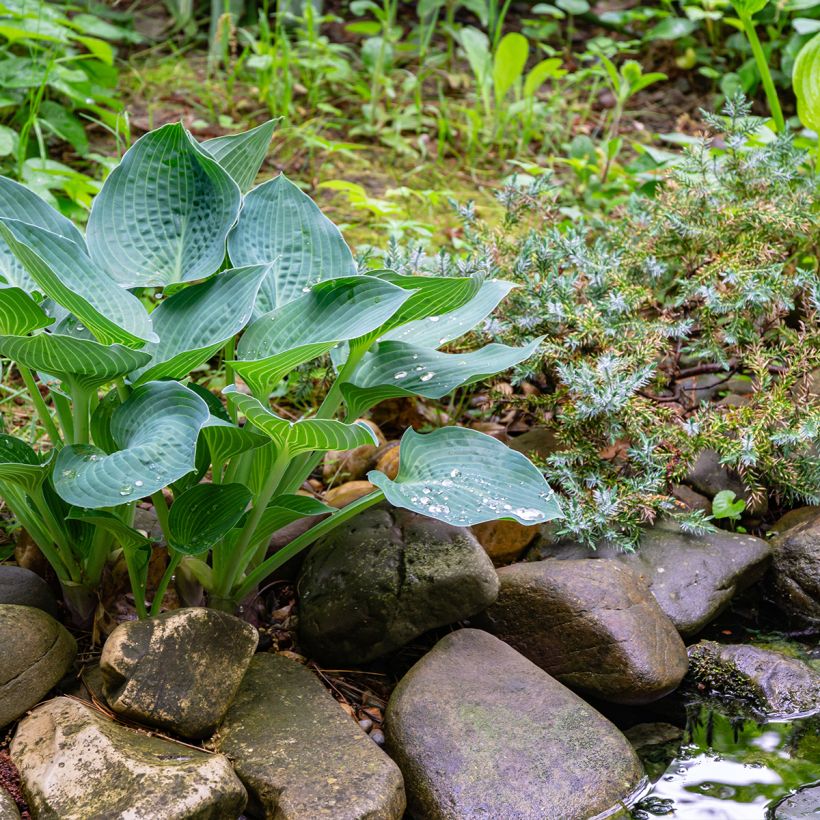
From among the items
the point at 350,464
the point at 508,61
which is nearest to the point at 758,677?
the point at 350,464

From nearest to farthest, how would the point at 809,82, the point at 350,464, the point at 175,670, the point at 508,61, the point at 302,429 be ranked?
the point at 302,429 → the point at 175,670 → the point at 350,464 → the point at 809,82 → the point at 508,61

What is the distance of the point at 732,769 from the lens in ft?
6.75

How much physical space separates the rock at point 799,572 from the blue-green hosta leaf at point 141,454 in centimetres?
170

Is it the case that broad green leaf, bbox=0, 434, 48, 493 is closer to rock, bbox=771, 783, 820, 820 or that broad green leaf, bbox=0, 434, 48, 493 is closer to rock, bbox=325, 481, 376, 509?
rock, bbox=325, 481, 376, 509

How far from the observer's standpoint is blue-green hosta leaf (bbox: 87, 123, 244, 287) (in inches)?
77.9

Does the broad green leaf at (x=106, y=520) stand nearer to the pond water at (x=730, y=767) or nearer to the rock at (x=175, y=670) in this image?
the rock at (x=175, y=670)

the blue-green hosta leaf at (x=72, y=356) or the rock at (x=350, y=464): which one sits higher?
the blue-green hosta leaf at (x=72, y=356)

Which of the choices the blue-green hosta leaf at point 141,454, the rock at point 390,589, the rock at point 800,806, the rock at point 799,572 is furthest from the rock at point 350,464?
the rock at point 800,806

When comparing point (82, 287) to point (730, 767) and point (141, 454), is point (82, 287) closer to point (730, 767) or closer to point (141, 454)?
point (141, 454)

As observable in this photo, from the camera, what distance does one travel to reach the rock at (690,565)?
2.40 m

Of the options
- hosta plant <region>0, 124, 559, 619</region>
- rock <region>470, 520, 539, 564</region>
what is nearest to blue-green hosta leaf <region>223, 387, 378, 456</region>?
hosta plant <region>0, 124, 559, 619</region>

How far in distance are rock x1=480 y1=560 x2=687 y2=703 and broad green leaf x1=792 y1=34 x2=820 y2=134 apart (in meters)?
1.93

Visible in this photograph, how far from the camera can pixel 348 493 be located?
95.7 inches

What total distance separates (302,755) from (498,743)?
1.34 ft
